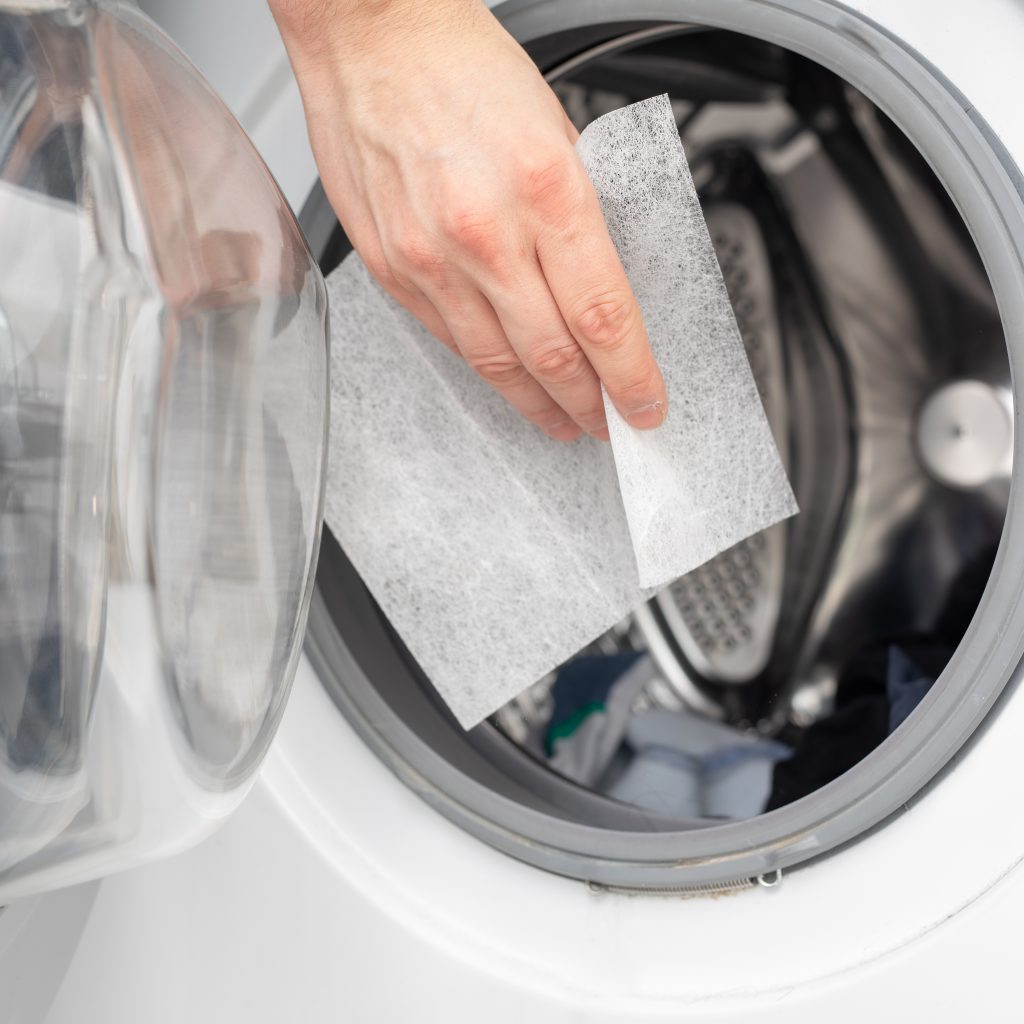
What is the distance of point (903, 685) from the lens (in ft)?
2.16

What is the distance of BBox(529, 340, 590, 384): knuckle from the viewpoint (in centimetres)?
48

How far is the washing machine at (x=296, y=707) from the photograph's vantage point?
1.36 feet

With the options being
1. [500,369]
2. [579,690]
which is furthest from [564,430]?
[579,690]

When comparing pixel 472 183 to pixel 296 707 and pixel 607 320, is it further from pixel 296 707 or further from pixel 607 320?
pixel 296 707

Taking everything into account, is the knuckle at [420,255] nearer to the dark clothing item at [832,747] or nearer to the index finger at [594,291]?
the index finger at [594,291]

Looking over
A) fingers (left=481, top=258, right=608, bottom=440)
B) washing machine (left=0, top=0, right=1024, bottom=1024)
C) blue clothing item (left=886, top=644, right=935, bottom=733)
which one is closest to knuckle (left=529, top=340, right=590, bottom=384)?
fingers (left=481, top=258, right=608, bottom=440)

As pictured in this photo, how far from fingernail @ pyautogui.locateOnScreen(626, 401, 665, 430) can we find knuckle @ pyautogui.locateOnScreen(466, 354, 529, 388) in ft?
0.22

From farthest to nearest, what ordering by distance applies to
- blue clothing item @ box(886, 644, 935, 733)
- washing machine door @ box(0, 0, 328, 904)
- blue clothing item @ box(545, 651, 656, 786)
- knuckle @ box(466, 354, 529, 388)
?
1. blue clothing item @ box(545, 651, 656, 786)
2. blue clothing item @ box(886, 644, 935, 733)
3. knuckle @ box(466, 354, 529, 388)
4. washing machine door @ box(0, 0, 328, 904)

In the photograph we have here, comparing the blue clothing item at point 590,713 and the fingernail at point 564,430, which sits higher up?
the fingernail at point 564,430

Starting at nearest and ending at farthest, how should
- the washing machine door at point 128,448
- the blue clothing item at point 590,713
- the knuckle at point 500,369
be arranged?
the washing machine door at point 128,448, the knuckle at point 500,369, the blue clothing item at point 590,713

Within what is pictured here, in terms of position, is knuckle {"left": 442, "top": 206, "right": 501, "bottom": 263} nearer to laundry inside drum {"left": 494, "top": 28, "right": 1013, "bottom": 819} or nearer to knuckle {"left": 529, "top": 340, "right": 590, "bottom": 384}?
knuckle {"left": 529, "top": 340, "right": 590, "bottom": 384}

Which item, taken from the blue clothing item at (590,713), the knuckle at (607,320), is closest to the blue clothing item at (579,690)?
the blue clothing item at (590,713)

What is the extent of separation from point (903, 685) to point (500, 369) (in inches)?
14.0

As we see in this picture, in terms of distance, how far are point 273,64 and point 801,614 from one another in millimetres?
616
